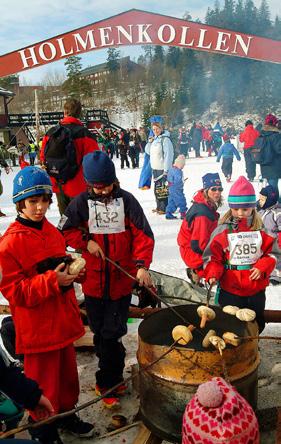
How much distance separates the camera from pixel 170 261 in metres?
5.85

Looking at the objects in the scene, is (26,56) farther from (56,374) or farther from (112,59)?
(112,59)

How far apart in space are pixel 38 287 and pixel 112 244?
29.1 inches

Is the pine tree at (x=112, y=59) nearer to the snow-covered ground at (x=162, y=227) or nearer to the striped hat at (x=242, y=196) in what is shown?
the snow-covered ground at (x=162, y=227)

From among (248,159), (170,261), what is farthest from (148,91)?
(170,261)

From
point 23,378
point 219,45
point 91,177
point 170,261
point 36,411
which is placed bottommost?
point 170,261

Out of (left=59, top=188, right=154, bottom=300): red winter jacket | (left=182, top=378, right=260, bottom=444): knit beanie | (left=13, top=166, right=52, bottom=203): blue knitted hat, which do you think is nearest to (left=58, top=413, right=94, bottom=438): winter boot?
(left=59, top=188, right=154, bottom=300): red winter jacket

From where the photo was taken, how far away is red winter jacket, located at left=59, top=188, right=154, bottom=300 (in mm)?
2783

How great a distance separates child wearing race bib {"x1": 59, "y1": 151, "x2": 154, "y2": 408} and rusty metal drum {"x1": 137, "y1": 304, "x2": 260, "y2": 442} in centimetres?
34

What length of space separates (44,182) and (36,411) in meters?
1.15

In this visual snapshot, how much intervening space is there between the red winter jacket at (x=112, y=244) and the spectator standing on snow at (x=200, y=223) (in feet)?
3.70

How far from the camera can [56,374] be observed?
241 centimetres

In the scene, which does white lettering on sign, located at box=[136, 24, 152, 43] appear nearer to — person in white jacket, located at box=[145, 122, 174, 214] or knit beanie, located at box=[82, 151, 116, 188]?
person in white jacket, located at box=[145, 122, 174, 214]

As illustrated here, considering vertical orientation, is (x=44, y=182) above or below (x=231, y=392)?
above

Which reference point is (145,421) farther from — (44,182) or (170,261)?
(170,261)
